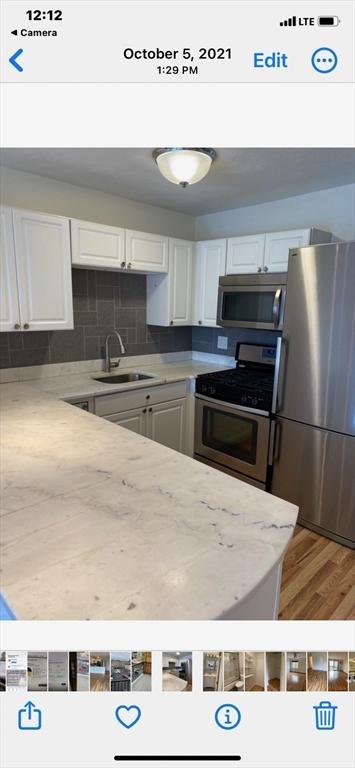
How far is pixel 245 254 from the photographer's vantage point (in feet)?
9.16

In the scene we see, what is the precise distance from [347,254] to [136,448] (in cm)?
152

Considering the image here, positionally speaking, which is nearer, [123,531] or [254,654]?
[254,654]

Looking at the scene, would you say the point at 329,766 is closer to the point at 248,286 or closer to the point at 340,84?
the point at 340,84

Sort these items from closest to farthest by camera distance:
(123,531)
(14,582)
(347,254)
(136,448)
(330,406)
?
(14,582), (123,531), (136,448), (347,254), (330,406)

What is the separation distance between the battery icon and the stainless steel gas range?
1.99 metres

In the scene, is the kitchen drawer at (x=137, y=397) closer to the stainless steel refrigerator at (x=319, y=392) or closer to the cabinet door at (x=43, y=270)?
the cabinet door at (x=43, y=270)

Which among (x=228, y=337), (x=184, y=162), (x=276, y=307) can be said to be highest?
(x=184, y=162)

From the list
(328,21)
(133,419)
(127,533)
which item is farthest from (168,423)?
(328,21)

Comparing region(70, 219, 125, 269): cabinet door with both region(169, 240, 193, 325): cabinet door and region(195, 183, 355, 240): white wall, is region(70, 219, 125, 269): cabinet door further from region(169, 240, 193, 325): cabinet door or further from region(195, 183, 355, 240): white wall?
region(195, 183, 355, 240): white wall

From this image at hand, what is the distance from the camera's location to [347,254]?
1913 mm

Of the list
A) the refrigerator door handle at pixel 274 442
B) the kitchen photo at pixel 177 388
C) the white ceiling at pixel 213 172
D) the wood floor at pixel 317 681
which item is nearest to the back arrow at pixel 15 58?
the kitchen photo at pixel 177 388

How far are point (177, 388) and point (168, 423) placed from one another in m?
0.28

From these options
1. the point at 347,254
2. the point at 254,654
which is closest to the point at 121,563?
the point at 254,654

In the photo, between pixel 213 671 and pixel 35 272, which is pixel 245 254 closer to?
pixel 35 272
